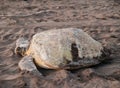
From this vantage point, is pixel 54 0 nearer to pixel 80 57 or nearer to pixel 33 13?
pixel 33 13

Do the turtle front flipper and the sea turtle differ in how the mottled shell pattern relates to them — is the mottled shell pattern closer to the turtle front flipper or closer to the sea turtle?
the sea turtle

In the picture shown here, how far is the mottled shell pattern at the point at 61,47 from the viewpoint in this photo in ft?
11.7

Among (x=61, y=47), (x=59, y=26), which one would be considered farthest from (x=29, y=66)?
(x=59, y=26)

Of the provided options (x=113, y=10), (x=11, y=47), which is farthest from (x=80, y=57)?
(x=113, y=10)

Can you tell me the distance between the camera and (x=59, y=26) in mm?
5695

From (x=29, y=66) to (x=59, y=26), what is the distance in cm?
223

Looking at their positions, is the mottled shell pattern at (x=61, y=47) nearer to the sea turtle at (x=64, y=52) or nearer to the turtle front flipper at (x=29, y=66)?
the sea turtle at (x=64, y=52)

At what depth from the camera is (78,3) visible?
7.79 metres

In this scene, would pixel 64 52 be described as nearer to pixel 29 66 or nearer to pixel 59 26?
pixel 29 66

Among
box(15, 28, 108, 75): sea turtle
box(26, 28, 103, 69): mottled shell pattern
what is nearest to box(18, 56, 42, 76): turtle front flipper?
box(15, 28, 108, 75): sea turtle

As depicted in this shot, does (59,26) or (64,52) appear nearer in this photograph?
(64,52)

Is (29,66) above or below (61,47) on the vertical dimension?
below

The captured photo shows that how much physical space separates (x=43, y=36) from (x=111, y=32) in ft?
6.82

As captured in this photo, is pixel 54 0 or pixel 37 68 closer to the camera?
pixel 37 68
